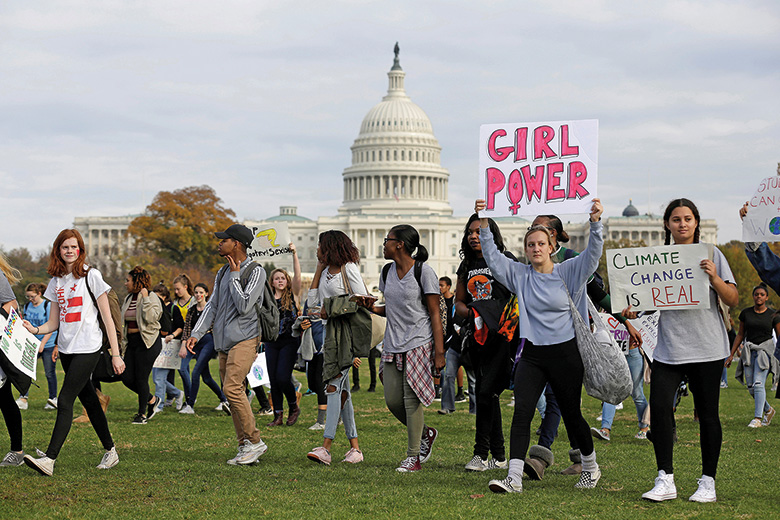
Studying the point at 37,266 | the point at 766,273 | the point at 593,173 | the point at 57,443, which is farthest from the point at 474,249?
the point at 37,266

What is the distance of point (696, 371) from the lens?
6992mm

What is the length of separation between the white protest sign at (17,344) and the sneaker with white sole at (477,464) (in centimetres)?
346

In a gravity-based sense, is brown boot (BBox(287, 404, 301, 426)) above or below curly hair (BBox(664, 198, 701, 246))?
below

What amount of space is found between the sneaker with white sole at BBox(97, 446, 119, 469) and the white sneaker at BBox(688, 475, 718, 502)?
4503 millimetres

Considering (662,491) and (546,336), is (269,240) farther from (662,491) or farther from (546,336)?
(662,491)

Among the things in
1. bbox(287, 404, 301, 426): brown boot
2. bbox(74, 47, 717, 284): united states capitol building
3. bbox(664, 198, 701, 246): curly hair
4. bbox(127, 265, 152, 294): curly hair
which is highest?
bbox(74, 47, 717, 284): united states capitol building

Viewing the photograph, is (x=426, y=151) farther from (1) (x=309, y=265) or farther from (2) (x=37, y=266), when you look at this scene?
(2) (x=37, y=266)

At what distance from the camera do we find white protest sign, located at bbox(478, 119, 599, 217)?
7707mm

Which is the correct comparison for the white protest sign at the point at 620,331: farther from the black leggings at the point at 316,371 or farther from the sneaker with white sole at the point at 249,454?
the sneaker with white sole at the point at 249,454

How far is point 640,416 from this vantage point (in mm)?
11203

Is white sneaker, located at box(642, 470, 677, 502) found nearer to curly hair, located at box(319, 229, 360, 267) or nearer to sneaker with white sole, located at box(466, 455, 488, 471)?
sneaker with white sole, located at box(466, 455, 488, 471)

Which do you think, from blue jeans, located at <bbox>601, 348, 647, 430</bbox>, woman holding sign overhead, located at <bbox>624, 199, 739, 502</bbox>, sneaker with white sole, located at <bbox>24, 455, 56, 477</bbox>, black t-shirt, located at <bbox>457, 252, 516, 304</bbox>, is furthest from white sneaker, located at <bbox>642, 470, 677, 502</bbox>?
sneaker with white sole, located at <bbox>24, 455, 56, 477</bbox>

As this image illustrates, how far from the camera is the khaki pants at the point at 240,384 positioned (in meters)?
8.48

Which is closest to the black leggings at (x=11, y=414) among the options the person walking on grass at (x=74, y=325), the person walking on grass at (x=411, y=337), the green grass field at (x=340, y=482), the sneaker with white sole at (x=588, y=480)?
the green grass field at (x=340, y=482)
